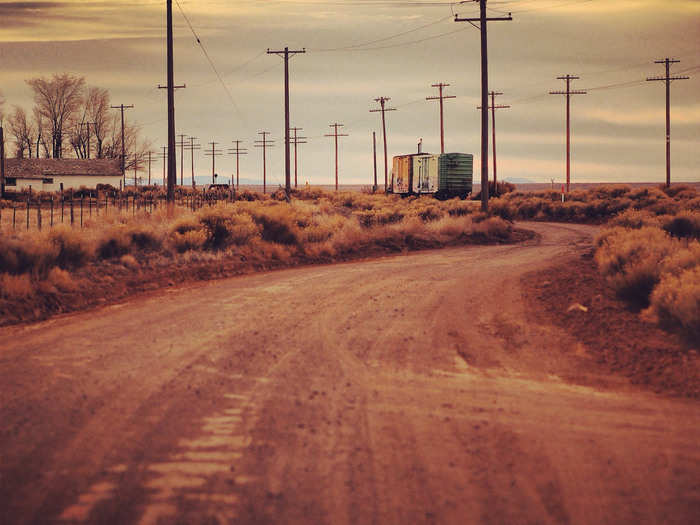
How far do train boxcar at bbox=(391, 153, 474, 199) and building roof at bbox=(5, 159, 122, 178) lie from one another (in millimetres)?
49149

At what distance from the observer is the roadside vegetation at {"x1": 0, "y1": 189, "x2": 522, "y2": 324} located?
13.9m

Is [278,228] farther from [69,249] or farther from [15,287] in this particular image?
Answer: [15,287]

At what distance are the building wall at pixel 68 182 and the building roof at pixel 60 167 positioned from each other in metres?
0.38

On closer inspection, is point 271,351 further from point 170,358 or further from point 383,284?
point 383,284

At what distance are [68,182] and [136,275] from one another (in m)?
80.1

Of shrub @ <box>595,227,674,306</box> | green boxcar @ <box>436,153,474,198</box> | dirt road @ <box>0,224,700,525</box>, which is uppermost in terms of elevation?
green boxcar @ <box>436,153,474,198</box>

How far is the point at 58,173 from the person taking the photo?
9012cm

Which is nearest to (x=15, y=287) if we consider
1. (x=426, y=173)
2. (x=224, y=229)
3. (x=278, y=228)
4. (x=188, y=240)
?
(x=188, y=240)

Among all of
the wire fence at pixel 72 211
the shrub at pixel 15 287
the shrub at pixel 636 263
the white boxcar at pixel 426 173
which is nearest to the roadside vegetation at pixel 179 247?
the shrub at pixel 15 287

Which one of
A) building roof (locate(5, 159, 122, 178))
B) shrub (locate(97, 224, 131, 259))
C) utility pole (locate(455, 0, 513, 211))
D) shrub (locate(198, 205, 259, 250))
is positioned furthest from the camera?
building roof (locate(5, 159, 122, 178))

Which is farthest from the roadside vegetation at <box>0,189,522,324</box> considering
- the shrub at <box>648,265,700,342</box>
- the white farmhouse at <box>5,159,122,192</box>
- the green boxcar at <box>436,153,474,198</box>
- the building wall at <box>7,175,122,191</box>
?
the white farmhouse at <box>5,159,122,192</box>

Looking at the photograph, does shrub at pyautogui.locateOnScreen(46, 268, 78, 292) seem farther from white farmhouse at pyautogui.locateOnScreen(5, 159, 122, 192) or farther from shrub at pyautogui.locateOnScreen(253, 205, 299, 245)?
white farmhouse at pyautogui.locateOnScreen(5, 159, 122, 192)

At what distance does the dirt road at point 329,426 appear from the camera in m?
4.83

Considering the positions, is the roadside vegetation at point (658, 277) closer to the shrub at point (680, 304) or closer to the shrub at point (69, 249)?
the shrub at point (680, 304)
